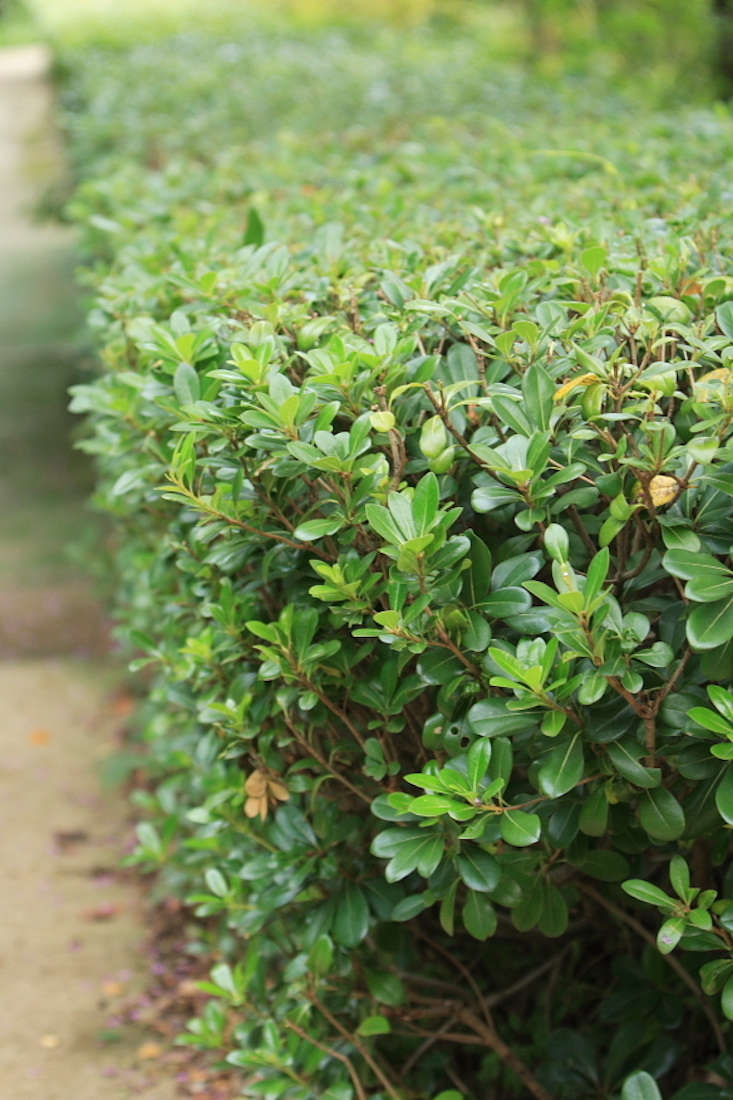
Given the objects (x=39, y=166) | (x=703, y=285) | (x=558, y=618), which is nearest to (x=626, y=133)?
(x=703, y=285)

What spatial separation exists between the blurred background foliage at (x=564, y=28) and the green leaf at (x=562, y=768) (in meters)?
5.65

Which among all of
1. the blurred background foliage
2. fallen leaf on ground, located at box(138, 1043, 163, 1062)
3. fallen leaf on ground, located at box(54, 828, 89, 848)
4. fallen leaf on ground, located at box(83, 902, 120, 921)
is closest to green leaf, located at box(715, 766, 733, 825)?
fallen leaf on ground, located at box(138, 1043, 163, 1062)

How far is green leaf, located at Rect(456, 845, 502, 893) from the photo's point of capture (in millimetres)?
1726

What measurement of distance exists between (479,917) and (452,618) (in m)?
0.47

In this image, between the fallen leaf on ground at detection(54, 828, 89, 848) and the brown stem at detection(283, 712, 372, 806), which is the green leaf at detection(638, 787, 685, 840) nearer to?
the brown stem at detection(283, 712, 372, 806)

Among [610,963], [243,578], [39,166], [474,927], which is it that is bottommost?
[39,166]

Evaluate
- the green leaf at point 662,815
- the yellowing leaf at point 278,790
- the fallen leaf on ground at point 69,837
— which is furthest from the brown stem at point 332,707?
the fallen leaf on ground at point 69,837

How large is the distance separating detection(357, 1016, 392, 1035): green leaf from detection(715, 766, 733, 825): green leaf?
856 millimetres

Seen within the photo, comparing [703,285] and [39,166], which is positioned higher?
[703,285]

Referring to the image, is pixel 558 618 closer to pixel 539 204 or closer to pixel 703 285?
pixel 703 285

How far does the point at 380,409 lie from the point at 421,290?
1.04ft

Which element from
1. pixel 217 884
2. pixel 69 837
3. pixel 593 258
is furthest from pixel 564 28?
pixel 217 884

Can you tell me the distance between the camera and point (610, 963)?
98.7 inches

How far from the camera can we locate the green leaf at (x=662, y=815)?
1.64 meters
